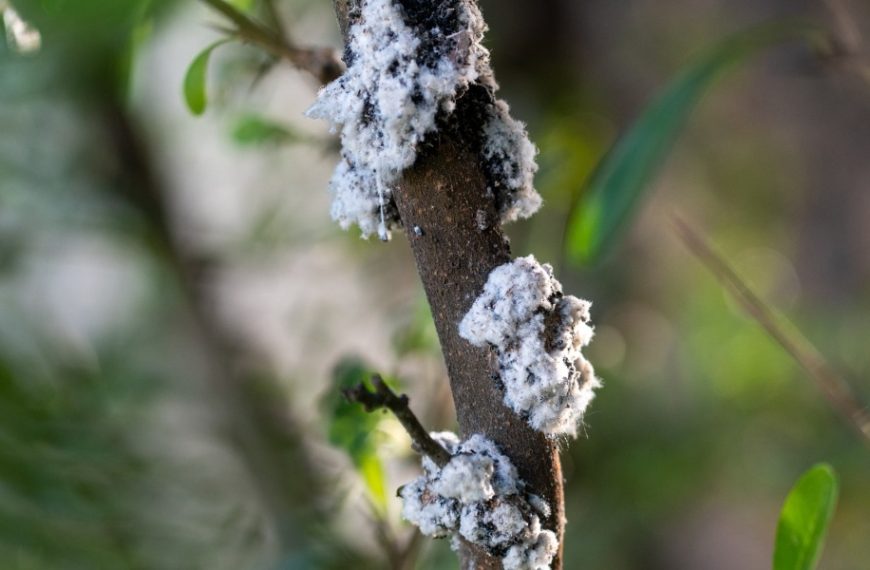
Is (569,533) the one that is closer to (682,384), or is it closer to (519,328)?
(682,384)

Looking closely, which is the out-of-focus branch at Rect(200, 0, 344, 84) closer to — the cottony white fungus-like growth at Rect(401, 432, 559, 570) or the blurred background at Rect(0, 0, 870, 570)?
the blurred background at Rect(0, 0, 870, 570)

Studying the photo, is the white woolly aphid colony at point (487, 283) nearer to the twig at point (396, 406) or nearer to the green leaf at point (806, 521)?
the twig at point (396, 406)

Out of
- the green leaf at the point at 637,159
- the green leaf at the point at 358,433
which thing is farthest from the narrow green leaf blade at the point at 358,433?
the green leaf at the point at 637,159

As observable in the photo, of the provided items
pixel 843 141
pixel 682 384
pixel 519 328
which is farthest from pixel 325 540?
pixel 843 141

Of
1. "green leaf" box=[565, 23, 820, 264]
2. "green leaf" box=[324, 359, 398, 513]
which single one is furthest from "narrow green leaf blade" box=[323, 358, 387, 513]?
"green leaf" box=[565, 23, 820, 264]

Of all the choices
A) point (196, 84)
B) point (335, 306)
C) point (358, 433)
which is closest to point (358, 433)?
point (358, 433)
